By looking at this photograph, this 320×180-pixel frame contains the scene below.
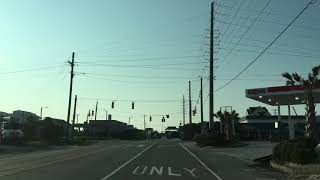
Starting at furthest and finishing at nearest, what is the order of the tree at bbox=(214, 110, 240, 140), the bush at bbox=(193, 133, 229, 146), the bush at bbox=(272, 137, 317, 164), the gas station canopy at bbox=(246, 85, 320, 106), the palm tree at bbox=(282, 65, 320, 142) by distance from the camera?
1. the tree at bbox=(214, 110, 240, 140)
2. the bush at bbox=(193, 133, 229, 146)
3. the gas station canopy at bbox=(246, 85, 320, 106)
4. the palm tree at bbox=(282, 65, 320, 142)
5. the bush at bbox=(272, 137, 317, 164)

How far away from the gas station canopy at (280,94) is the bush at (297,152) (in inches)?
1064

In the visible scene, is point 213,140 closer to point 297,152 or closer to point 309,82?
point 309,82

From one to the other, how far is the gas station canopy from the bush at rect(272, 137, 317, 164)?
27013 mm

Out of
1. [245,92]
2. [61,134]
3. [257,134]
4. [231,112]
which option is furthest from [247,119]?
[245,92]

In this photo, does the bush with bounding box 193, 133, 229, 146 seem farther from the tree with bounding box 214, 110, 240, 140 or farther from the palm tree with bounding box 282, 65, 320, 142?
the palm tree with bounding box 282, 65, 320, 142

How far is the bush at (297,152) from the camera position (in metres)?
25.7

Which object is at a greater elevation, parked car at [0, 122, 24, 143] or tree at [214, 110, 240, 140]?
tree at [214, 110, 240, 140]

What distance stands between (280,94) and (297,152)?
3495 cm

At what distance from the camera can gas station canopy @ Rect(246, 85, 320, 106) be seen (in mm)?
58125

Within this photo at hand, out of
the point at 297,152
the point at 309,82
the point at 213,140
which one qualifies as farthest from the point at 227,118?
the point at 297,152

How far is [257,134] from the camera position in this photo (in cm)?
10688

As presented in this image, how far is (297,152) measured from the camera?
25938 millimetres

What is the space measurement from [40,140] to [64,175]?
63952 mm

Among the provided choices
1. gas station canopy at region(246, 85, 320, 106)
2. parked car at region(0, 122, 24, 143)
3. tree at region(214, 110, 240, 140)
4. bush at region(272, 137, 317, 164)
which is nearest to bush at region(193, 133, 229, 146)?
gas station canopy at region(246, 85, 320, 106)
